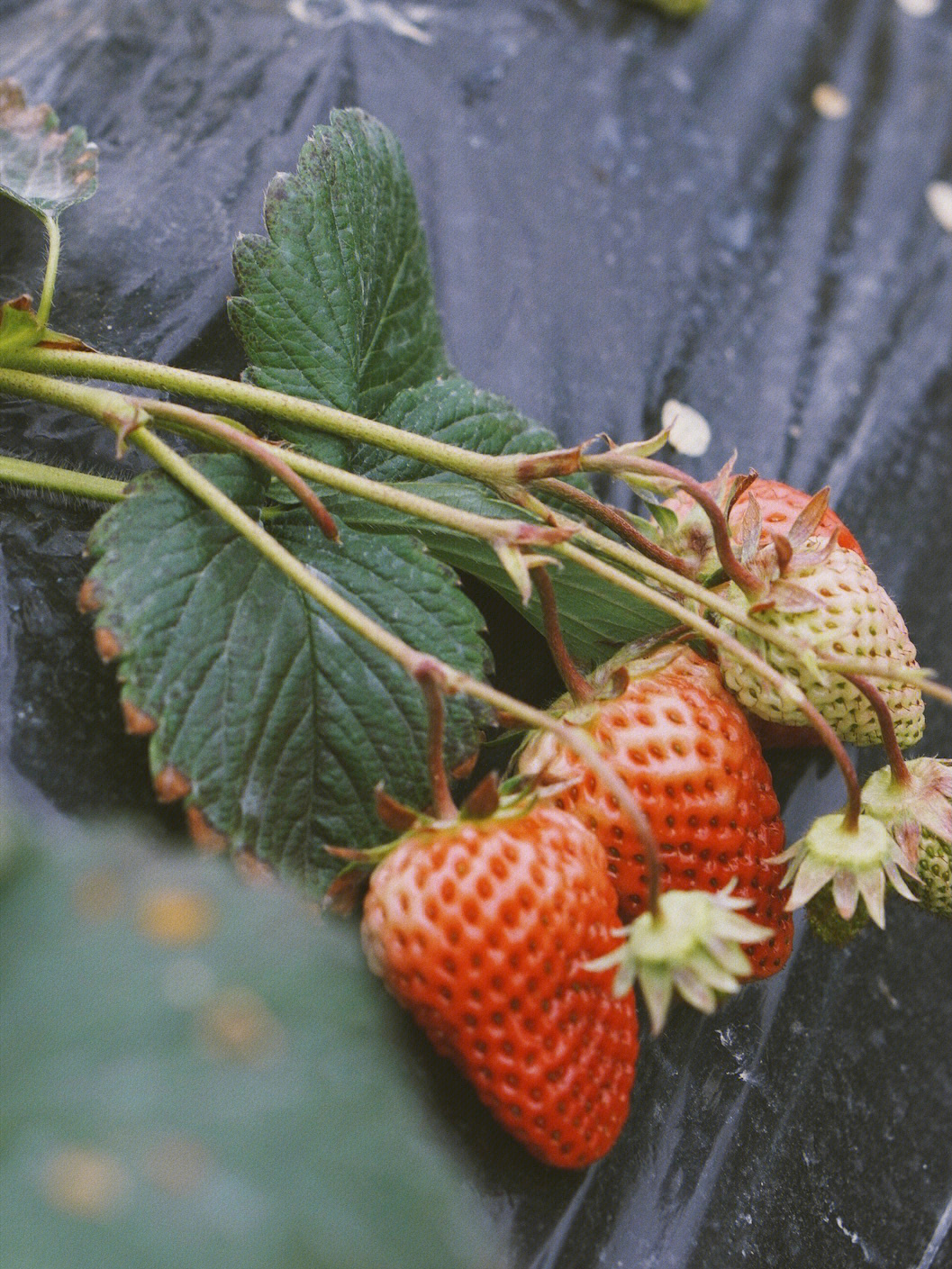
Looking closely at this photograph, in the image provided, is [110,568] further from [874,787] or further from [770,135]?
[770,135]

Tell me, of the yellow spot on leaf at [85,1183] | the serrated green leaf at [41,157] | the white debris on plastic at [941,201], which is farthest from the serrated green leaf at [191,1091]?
the white debris on plastic at [941,201]

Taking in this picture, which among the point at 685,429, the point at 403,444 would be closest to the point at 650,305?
the point at 685,429

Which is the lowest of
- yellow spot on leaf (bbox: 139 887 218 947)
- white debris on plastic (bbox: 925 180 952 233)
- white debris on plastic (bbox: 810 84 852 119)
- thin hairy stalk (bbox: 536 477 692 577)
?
yellow spot on leaf (bbox: 139 887 218 947)

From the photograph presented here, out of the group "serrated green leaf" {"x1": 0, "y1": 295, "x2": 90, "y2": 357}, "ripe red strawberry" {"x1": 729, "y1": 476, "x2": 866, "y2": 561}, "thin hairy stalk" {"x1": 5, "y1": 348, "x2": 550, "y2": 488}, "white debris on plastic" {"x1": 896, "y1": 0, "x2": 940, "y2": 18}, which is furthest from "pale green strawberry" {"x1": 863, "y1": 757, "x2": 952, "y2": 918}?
"white debris on plastic" {"x1": 896, "y1": 0, "x2": 940, "y2": 18}

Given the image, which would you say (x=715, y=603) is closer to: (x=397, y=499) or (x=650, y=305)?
(x=397, y=499)

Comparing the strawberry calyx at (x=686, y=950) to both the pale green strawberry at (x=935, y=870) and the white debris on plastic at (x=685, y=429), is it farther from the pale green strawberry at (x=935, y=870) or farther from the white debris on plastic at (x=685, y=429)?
the white debris on plastic at (x=685, y=429)

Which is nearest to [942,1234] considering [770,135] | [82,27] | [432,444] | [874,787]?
[874,787]

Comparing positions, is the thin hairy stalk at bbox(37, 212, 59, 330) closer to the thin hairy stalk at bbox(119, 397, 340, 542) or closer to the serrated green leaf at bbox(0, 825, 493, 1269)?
the thin hairy stalk at bbox(119, 397, 340, 542)
